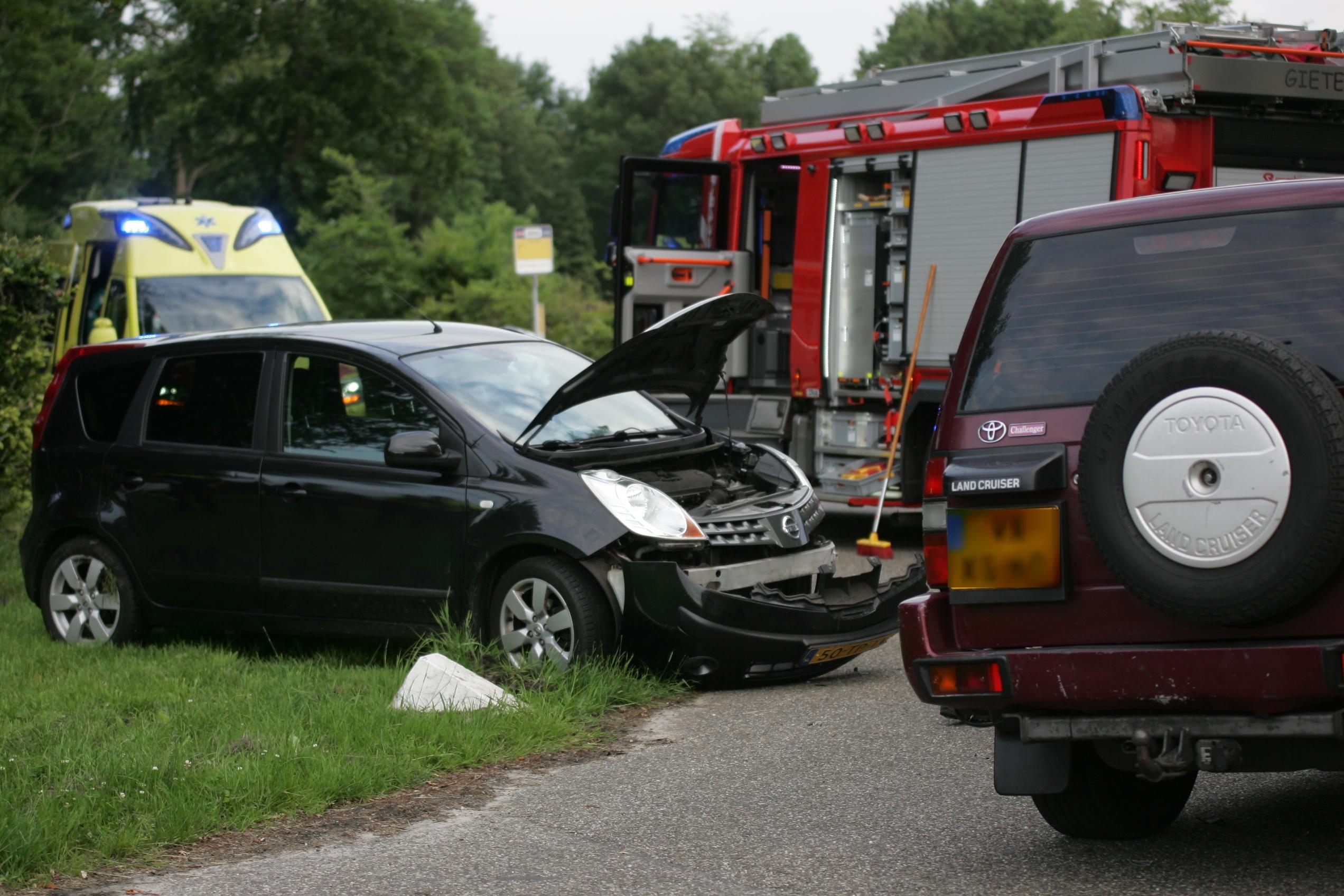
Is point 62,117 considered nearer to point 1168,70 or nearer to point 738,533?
point 1168,70

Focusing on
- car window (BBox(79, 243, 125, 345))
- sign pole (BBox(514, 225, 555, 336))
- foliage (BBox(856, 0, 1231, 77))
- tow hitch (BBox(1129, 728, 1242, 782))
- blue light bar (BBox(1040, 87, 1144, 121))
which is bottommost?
tow hitch (BBox(1129, 728, 1242, 782))

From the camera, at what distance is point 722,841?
4.84m

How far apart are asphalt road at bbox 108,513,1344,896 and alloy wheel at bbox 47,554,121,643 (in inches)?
138

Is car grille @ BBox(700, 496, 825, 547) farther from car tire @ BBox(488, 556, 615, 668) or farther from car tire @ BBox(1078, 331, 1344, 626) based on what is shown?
car tire @ BBox(1078, 331, 1344, 626)

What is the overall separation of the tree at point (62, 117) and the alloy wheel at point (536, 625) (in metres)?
30.2

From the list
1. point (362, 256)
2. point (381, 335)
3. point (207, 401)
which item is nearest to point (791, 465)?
point (381, 335)


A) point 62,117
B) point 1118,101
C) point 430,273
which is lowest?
point 430,273

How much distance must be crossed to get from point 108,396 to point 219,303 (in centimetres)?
787

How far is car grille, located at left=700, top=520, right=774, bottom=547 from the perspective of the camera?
702cm

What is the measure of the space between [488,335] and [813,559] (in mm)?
2126

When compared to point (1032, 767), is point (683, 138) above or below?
above

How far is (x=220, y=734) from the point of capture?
19.3 ft

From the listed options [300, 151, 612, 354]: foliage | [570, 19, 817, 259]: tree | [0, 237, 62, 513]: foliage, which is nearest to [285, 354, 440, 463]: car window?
[0, 237, 62, 513]: foliage

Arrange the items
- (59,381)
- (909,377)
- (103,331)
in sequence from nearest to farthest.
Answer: (59,381) → (909,377) → (103,331)
